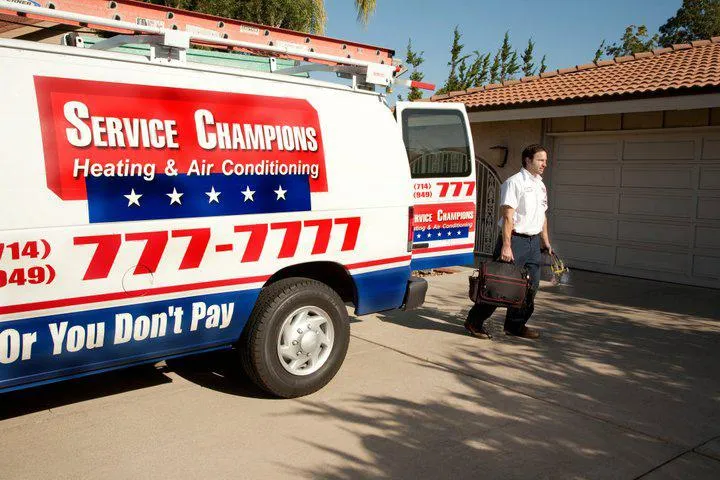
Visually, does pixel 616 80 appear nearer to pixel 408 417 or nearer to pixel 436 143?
pixel 436 143

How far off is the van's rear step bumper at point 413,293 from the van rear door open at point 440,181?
110 centimetres

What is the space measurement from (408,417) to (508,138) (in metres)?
8.84

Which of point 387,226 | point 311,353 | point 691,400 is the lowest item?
point 691,400

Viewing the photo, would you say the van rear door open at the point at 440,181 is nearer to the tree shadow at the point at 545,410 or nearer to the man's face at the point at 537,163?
the tree shadow at the point at 545,410


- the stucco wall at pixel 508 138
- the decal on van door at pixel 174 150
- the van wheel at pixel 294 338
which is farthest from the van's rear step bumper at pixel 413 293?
the stucco wall at pixel 508 138

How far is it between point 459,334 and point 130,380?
3178 millimetres

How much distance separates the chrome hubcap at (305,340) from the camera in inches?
183

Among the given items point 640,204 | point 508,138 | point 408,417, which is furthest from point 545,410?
point 508,138

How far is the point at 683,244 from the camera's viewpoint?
9.97 metres

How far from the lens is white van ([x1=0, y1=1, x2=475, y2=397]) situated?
3533mm

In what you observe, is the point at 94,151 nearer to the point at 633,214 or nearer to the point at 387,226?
the point at 387,226

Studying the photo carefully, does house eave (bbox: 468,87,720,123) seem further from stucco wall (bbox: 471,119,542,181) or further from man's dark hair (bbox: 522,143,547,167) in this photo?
man's dark hair (bbox: 522,143,547,167)

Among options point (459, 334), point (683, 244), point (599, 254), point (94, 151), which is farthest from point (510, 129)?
point (94, 151)

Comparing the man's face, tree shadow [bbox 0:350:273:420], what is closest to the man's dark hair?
the man's face
